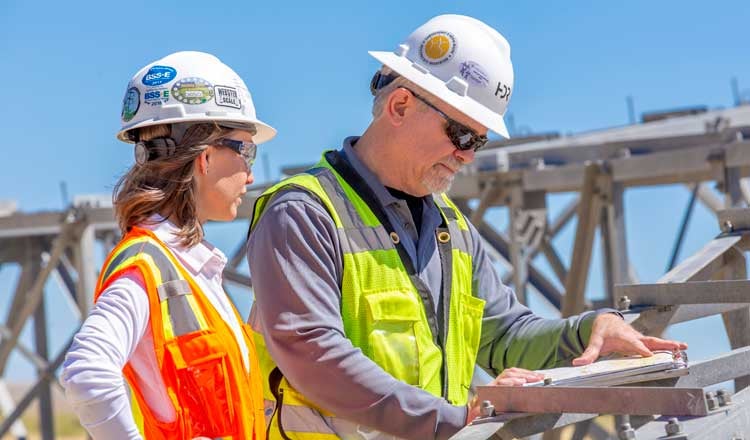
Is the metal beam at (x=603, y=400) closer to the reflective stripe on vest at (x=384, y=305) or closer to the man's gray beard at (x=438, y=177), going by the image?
the reflective stripe on vest at (x=384, y=305)

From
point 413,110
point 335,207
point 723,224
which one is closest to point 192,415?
point 335,207

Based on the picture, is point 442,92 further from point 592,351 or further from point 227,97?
point 592,351

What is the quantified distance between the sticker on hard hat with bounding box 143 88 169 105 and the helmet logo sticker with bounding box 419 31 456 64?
2.41 ft

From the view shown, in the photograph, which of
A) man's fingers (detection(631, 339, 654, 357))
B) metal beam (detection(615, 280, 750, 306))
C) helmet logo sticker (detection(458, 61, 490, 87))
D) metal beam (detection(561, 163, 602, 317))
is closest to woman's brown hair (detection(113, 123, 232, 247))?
helmet logo sticker (detection(458, 61, 490, 87))

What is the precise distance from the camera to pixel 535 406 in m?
2.65

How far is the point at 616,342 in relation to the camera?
3.29m

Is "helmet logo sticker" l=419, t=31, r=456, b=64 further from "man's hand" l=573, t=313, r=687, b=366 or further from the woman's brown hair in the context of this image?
"man's hand" l=573, t=313, r=687, b=366

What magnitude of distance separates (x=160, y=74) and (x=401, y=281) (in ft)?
2.86

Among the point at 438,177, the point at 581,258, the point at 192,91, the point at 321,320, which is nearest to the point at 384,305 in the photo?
the point at 321,320

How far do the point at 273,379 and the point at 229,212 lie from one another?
46 centimetres

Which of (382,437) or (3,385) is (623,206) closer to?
(382,437)

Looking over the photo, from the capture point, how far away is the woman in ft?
8.48

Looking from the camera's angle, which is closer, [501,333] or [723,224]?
[501,333]

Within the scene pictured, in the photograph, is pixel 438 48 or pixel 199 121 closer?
pixel 199 121
